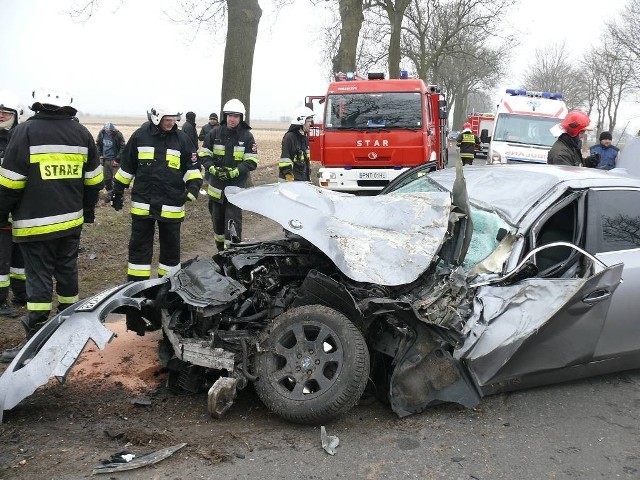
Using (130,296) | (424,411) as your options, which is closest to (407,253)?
(424,411)

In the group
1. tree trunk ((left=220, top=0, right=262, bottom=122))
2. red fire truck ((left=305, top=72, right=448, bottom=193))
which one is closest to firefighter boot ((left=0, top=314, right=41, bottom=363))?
red fire truck ((left=305, top=72, right=448, bottom=193))

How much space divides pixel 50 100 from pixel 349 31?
15.6m

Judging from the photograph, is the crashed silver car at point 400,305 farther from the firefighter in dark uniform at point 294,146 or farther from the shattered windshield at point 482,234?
the firefighter in dark uniform at point 294,146

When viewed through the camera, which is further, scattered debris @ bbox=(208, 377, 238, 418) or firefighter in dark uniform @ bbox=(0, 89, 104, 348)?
firefighter in dark uniform @ bbox=(0, 89, 104, 348)

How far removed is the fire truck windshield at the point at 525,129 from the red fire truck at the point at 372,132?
4.85 m


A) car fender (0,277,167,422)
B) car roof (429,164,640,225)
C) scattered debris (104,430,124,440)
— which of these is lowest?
scattered debris (104,430,124,440)

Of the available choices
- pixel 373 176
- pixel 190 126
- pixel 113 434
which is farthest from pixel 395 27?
pixel 113 434

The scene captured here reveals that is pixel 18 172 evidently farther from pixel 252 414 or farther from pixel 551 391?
pixel 551 391

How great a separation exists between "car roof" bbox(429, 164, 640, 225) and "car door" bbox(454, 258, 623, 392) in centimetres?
58

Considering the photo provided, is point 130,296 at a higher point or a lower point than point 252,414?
higher

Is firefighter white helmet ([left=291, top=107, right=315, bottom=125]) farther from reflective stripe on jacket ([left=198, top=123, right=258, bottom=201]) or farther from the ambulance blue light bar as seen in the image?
the ambulance blue light bar

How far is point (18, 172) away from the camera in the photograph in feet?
14.6

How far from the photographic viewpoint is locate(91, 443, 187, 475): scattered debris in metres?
2.86

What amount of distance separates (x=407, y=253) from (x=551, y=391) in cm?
140
